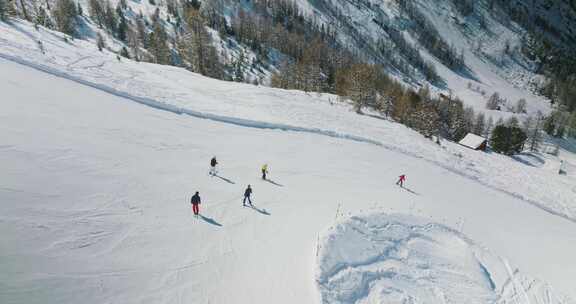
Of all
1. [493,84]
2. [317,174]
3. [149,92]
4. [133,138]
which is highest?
[493,84]

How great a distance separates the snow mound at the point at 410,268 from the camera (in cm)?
1316

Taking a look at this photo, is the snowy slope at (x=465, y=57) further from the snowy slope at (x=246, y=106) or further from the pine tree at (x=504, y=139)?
the snowy slope at (x=246, y=106)

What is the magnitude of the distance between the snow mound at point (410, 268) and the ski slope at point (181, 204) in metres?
1.13

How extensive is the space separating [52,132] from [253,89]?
26.9 m

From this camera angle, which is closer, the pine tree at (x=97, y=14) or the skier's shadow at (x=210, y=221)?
the skier's shadow at (x=210, y=221)

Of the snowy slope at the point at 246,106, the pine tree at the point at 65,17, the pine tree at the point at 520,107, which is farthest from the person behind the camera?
the pine tree at the point at 520,107

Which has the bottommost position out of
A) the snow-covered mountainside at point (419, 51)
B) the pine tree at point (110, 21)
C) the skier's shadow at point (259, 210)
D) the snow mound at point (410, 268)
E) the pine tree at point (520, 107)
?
the snow mound at point (410, 268)

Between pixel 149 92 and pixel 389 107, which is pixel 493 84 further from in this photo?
pixel 149 92

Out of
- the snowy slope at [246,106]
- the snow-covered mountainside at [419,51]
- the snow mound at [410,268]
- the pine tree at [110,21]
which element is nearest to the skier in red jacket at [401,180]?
the snow mound at [410,268]

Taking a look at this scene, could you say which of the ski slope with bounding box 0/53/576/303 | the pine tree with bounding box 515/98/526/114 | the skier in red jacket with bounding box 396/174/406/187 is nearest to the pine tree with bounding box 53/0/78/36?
the ski slope with bounding box 0/53/576/303

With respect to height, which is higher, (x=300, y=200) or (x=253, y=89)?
(x=253, y=89)

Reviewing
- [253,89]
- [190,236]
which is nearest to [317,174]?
[190,236]

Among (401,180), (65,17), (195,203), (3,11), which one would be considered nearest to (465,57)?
(401,180)

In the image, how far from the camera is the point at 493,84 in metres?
167
